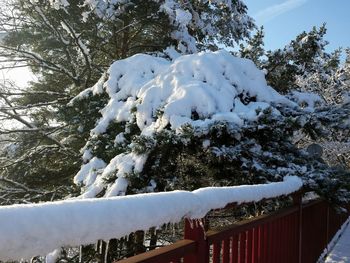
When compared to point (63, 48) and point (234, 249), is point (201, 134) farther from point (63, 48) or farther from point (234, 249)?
point (63, 48)

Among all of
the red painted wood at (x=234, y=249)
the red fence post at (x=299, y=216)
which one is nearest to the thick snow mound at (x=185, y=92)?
the red fence post at (x=299, y=216)

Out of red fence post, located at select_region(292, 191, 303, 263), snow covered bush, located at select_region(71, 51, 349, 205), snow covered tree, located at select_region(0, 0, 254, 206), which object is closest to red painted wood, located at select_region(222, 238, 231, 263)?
snow covered bush, located at select_region(71, 51, 349, 205)

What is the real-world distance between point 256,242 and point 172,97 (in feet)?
8.28

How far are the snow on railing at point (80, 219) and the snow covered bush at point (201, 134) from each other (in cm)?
288

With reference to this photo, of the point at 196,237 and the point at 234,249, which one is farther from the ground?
the point at 196,237

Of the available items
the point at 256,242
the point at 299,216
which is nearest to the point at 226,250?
the point at 256,242

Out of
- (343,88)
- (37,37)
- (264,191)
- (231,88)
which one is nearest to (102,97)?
(231,88)

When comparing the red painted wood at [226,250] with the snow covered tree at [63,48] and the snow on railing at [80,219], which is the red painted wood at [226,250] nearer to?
the snow on railing at [80,219]

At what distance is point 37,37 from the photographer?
10.6 m

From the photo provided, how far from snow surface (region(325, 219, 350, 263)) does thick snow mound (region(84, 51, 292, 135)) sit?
9.49 ft

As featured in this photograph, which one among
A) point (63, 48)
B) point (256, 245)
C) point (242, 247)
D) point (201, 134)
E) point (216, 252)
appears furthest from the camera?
point (63, 48)

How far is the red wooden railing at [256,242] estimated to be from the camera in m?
1.96

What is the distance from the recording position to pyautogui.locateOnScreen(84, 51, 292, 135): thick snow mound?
491 cm

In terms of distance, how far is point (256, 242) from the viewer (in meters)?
3.06
